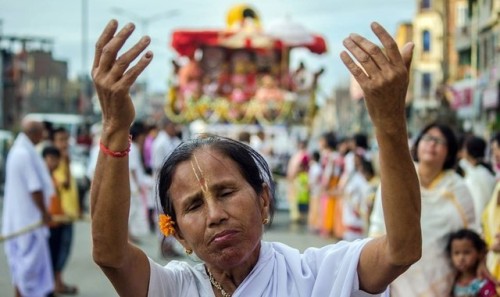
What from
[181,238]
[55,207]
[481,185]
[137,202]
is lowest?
[137,202]

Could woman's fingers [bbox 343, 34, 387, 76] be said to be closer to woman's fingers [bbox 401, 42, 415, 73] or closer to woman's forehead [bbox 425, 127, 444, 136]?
woman's fingers [bbox 401, 42, 415, 73]

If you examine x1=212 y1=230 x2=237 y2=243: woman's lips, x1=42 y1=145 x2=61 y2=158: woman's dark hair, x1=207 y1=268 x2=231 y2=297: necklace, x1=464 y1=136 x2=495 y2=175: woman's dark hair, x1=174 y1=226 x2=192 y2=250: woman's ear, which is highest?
x1=212 y1=230 x2=237 y2=243: woman's lips

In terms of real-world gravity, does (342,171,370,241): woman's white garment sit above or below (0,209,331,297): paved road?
above

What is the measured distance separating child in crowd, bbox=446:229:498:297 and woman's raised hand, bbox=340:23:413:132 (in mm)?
3321

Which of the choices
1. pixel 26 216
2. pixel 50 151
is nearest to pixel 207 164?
pixel 26 216

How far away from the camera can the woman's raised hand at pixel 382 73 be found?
235 centimetres

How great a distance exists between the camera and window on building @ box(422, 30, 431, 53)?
237 feet

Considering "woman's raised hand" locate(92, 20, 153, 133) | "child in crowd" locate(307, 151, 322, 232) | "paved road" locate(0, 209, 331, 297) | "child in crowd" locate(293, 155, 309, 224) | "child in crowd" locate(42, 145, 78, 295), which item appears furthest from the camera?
"child in crowd" locate(293, 155, 309, 224)

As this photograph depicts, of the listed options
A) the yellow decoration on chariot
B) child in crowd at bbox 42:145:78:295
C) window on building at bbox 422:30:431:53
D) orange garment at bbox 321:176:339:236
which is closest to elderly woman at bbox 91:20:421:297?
child in crowd at bbox 42:145:78:295

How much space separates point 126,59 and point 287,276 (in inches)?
30.0

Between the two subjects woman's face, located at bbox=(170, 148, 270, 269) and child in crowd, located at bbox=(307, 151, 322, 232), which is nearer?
woman's face, located at bbox=(170, 148, 270, 269)

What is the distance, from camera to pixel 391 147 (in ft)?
7.97

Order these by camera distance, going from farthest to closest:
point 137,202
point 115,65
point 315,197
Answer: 1. point 315,197
2. point 137,202
3. point 115,65

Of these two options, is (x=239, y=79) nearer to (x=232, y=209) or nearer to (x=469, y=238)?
(x=469, y=238)
